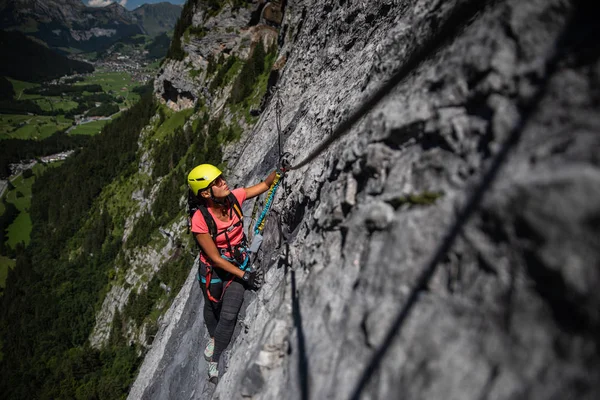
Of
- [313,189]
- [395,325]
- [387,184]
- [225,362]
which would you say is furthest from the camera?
[225,362]

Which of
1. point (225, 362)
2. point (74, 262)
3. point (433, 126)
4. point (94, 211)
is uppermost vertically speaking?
point (433, 126)

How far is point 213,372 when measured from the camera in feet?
19.9

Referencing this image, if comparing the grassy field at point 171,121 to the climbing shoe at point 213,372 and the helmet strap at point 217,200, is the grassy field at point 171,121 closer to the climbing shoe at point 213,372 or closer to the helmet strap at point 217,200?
the helmet strap at point 217,200

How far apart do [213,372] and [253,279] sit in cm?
225

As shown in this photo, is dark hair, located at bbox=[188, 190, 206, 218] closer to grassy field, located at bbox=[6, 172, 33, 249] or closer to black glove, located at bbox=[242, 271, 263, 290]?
black glove, located at bbox=[242, 271, 263, 290]

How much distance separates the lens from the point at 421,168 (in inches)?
102

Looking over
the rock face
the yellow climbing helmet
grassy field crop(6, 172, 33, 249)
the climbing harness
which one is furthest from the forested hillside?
the rock face

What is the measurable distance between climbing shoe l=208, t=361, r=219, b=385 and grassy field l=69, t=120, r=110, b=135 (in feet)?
616

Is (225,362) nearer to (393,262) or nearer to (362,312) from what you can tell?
(362,312)

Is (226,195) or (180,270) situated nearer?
(226,195)

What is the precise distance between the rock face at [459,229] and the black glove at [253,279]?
136 centimetres

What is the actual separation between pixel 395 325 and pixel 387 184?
1258mm

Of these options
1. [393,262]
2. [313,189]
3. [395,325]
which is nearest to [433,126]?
[393,262]

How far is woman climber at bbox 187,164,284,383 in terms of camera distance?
493cm
